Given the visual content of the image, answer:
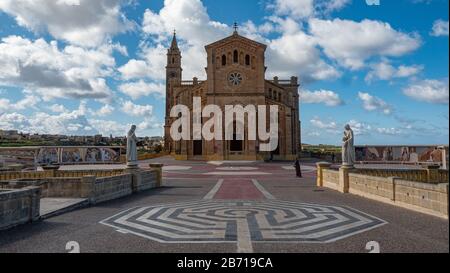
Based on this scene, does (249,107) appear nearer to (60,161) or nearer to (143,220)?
(60,161)

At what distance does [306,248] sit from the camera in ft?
21.8

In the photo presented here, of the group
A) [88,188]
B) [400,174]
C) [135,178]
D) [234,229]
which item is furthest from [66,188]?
[400,174]

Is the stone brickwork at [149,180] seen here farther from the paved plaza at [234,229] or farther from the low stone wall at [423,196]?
the low stone wall at [423,196]

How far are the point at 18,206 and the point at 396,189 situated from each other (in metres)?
12.2

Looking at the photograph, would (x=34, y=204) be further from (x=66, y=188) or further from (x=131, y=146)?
(x=131, y=146)

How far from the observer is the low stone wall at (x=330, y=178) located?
1733cm

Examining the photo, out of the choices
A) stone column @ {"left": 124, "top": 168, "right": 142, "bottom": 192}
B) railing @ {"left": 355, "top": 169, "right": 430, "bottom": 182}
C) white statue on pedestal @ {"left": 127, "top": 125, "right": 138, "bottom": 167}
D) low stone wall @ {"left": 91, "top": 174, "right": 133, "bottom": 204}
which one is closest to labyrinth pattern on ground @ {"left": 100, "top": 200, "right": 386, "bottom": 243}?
low stone wall @ {"left": 91, "top": 174, "right": 133, "bottom": 204}

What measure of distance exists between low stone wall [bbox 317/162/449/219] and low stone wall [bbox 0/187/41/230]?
35.7 ft

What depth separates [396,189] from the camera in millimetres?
11938

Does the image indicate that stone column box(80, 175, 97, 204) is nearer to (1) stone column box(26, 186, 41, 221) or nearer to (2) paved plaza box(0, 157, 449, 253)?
(2) paved plaza box(0, 157, 449, 253)

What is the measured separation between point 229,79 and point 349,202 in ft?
126

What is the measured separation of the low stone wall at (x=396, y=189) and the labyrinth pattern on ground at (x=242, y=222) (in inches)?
76.0

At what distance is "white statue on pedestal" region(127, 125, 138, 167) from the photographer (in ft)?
54.5

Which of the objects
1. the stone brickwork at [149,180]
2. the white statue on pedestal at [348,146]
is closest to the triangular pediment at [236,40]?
the stone brickwork at [149,180]
